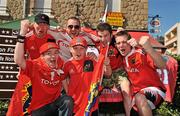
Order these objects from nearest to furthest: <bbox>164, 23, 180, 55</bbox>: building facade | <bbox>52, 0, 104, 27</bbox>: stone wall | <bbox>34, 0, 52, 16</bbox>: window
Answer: <bbox>34, 0, 52, 16</bbox>: window → <bbox>52, 0, 104, 27</bbox>: stone wall → <bbox>164, 23, 180, 55</bbox>: building facade

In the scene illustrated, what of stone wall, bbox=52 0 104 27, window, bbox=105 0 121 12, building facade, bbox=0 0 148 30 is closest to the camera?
building facade, bbox=0 0 148 30

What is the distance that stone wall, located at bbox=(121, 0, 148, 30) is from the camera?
17.9m

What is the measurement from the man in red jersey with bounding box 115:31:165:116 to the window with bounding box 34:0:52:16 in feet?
38.7

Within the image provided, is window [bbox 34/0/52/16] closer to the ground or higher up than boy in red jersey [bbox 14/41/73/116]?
higher up

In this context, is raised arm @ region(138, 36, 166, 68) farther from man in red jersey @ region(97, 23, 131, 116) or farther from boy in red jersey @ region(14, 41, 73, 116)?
boy in red jersey @ region(14, 41, 73, 116)

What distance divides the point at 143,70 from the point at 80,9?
12.2 meters

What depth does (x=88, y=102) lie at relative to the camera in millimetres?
5262

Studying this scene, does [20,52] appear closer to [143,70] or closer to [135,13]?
[143,70]

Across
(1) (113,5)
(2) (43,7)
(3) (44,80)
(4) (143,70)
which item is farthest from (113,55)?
(1) (113,5)

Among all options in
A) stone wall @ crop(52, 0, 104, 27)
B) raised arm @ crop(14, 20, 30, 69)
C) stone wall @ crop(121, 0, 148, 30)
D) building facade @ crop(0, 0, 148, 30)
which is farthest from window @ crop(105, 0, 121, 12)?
raised arm @ crop(14, 20, 30, 69)

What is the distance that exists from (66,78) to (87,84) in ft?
1.28

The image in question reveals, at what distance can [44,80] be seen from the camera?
5.20 metres

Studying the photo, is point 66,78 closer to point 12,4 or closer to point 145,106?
point 145,106

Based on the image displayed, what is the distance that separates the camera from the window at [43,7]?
17172 mm
